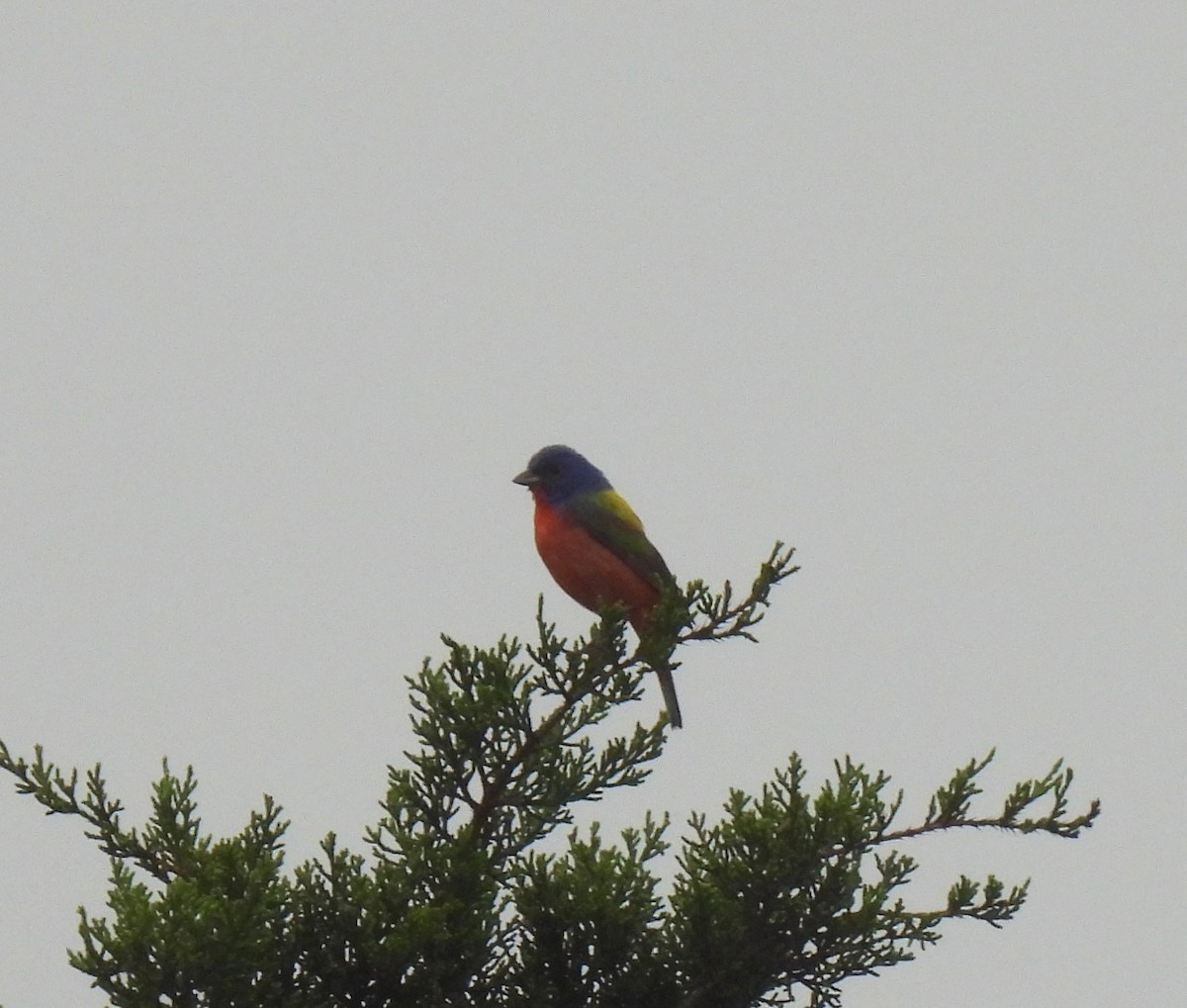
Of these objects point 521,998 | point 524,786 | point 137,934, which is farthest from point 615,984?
point 137,934

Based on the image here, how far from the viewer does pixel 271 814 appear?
6219 mm

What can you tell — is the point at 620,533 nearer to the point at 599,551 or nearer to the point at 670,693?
the point at 599,551

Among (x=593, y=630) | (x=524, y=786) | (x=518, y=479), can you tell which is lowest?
(x=524, y=786)

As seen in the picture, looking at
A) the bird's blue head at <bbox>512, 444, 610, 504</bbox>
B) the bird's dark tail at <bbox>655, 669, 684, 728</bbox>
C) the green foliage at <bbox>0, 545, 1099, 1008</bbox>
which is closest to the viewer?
the green foliage at <bbox>0, 545, 1099, 1008</bbox>

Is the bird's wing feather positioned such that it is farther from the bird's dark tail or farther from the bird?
the bird's dark tail

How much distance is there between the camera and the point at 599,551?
29.8 feet

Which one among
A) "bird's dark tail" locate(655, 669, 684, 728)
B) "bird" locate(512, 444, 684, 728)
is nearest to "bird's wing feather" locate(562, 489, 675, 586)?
"bird" locate(512, 444, 684, 728)

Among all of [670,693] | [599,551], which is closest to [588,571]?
[599,551]

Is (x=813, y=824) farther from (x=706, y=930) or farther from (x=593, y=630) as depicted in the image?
(x=593, y=630)

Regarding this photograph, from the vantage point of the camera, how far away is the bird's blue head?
9.54m

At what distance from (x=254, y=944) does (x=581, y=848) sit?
1.38 m

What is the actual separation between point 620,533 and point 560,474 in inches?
24.9

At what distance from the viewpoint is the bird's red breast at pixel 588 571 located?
29.6 ft

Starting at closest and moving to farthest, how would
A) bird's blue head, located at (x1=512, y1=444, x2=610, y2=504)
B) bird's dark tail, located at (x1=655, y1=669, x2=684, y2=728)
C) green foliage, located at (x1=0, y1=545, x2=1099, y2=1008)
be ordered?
green foliage, located at (x1=0, y1=545, x2=1099, y2=1008), bird's dark tail, located at (x1=655, y1=669, x2=684, y2=728), bird's blue head, located at (x1=512, y1=444, x2=610, y2=504)
